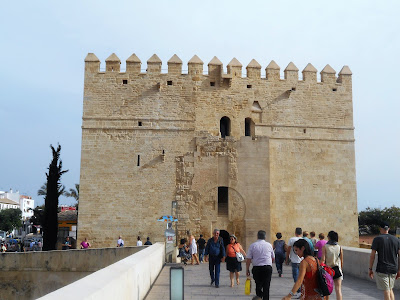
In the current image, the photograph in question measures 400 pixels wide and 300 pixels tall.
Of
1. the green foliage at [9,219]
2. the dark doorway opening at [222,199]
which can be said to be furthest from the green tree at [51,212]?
the green foliage at [9,219]

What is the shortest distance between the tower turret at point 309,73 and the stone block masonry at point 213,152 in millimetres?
50

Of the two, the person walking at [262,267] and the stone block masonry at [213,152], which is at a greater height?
the stone block masonry at [213,152]

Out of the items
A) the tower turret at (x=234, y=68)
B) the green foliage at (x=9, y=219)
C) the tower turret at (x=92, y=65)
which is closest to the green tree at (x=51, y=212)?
the tower turret at (x=92, y=65)

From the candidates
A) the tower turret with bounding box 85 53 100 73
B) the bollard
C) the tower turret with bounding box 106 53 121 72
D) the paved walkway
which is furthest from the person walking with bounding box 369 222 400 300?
the tower turret with bounding box 85 53 100 73

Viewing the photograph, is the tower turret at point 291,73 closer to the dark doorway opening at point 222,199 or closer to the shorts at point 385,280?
the dark doorway opening at point 222,199

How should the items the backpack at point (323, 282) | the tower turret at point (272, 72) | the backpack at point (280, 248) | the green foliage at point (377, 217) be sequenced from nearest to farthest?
the backpack at point (323, 282)
the backpack at point (280, 248)
the tower turret at point (272, 72)
the green foliage at point (377, 217)

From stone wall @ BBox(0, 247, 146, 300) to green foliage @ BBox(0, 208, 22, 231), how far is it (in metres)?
51.9

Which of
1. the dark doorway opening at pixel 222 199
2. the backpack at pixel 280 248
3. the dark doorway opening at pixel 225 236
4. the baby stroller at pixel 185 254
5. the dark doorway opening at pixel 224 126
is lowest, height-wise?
the baby stroller at pixel 185 254

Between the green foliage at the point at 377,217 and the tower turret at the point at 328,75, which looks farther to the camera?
the green foliage at the point at 377,217

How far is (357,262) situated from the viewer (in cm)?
1048

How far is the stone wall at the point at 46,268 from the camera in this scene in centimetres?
1442

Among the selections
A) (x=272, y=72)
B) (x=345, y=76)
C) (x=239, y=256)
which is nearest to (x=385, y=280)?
(x=239, y=256)

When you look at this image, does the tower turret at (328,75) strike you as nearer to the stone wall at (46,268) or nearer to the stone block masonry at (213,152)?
the stone block masonry at (213,152)

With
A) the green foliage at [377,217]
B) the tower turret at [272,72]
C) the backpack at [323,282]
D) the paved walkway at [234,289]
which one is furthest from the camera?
the green foliage at [377,217]
